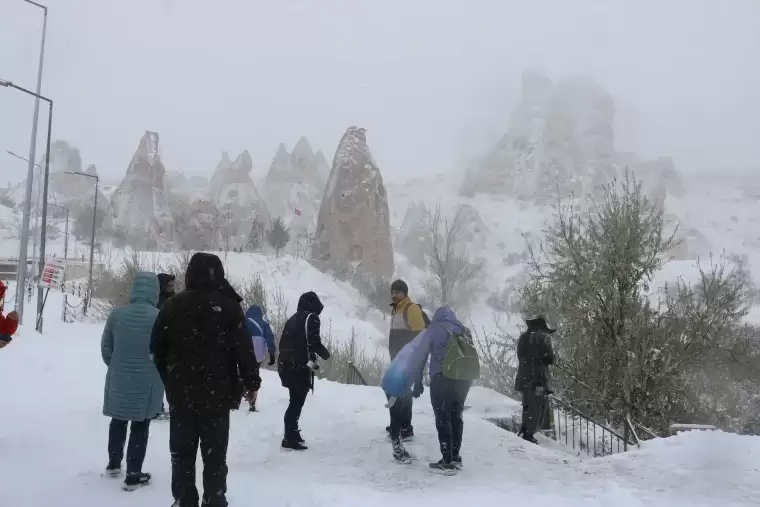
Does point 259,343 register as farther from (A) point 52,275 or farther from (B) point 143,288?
(A) point 52,275

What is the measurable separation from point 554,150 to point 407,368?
15143cm

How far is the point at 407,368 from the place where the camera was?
6.47 m

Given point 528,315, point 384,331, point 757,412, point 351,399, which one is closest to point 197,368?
point 351,399

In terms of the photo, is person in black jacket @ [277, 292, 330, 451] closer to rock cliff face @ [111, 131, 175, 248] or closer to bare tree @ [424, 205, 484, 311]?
bare tree @ [424, 205, 484, 311]

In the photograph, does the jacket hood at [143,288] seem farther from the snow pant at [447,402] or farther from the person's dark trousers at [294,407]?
the snow pant at [447,402]

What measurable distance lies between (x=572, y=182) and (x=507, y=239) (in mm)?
22429

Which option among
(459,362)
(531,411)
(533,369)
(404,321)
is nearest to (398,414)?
(459,362)

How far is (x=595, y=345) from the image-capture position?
1321cm

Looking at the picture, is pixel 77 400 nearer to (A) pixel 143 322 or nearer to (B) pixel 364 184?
(A) pixel 143 322

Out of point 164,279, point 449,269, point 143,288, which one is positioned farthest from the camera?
point 449,269

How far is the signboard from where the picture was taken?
1756 cm

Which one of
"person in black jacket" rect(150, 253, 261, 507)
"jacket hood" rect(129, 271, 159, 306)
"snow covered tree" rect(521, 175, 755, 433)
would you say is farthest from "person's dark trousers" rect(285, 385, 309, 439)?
"snow covered tree" rect(521, 175, 755, 433)

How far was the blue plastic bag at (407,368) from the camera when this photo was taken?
6488 millimetres

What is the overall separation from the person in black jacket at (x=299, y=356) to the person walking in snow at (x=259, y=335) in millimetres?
1642
